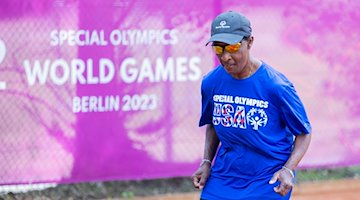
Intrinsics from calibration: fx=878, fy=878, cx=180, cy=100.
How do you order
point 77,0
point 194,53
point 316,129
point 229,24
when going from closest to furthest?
point 229,24 < point 77,0 < point 194,53 < point 316,129

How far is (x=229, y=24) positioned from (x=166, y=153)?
358 cm

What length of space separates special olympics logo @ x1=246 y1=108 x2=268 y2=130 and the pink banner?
10.2ft

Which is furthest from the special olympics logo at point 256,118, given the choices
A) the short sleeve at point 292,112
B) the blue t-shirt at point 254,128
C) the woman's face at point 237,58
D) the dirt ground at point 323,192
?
the dirt ground at point 323,192

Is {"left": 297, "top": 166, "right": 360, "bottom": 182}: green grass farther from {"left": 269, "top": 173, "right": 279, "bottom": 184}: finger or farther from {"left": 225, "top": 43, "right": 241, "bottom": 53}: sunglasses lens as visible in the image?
{"left": 225, "top": 43, "right": 241, "bottom": 53}: sunglasses lens

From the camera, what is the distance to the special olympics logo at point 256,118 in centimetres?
488

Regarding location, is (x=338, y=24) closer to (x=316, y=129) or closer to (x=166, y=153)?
(x=316, y=129)

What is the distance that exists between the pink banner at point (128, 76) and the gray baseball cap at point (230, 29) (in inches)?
122

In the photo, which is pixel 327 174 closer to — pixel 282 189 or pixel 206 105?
pixel 206 105

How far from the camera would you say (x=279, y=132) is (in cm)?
497

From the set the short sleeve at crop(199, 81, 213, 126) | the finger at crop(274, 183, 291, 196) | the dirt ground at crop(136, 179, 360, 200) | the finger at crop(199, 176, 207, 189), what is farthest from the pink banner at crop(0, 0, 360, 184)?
the finger at crop(274, 183, 291, 196)

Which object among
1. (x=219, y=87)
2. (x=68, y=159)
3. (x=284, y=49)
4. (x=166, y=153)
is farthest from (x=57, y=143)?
(x=219, y=87)

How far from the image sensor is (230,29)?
4734 mm

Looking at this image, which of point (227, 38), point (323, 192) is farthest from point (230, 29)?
point (323, 192)

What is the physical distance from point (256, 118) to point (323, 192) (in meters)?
3.92
